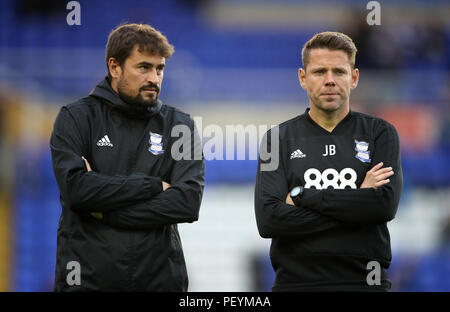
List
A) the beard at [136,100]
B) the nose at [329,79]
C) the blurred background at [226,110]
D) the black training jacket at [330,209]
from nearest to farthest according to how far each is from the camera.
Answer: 1. the black training jacket at [330,209]
2. the nose at [329,79]
3. the beard at [136,100]
4. the blurred background at [226,110]

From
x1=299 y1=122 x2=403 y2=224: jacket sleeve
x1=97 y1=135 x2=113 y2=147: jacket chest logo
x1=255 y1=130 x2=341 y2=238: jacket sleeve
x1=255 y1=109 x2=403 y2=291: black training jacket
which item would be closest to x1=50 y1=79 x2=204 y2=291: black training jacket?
x1=97 y1=135 x2=113 y2=147: jacket chest logo

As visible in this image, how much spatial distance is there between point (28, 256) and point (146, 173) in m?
5.77

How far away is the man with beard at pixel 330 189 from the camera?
137 inches

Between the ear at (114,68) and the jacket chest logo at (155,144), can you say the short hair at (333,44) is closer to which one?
the jacket chest logo at (155,144)

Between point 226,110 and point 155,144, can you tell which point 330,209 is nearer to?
point 155,144

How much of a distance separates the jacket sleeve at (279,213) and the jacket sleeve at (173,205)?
0.36 meters

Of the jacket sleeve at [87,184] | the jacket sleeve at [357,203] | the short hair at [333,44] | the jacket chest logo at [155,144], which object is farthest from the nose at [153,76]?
the jacket sleeve at [357,203]

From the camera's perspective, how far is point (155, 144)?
12.3 feet

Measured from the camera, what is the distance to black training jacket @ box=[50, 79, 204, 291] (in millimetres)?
3482

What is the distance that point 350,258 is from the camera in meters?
3.47

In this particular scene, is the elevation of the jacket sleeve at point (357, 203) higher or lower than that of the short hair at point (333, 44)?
lower

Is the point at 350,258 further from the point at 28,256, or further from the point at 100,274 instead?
the point at 28,256

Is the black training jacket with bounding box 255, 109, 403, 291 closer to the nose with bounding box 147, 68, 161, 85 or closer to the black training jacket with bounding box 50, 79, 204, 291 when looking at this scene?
the black training jacket with bounding box 50, 79, 204, 291

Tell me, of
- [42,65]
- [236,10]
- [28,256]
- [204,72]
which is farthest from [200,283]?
[236,10]
